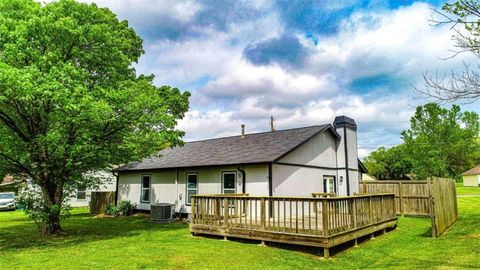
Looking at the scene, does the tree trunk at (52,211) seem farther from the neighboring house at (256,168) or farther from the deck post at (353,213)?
the deck post at (353,213)

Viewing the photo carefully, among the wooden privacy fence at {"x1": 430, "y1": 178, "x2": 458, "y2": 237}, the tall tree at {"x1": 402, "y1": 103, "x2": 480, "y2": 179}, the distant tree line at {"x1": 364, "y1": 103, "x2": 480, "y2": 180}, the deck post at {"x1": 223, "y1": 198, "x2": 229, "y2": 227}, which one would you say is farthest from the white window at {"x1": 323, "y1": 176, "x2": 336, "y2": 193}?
the tall tree at {"x1": 402, "y1": 103, "x2": 480, "y2": 179}

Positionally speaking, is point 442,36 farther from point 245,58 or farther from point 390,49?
point 245,58

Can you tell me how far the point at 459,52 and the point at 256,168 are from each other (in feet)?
28.3

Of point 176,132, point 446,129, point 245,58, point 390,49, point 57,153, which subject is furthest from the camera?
point 446,129

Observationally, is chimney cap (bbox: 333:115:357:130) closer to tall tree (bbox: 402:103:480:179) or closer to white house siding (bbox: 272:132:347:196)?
white house siding (bbox: 272:132:347:196)

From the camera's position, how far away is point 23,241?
10883mm

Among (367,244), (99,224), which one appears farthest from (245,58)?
(367,244)

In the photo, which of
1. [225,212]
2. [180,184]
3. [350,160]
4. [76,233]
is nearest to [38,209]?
[76,233]

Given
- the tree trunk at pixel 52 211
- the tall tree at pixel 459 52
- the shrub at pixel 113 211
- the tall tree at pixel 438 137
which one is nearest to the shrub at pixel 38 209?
the tree trunk at pixel 52 211

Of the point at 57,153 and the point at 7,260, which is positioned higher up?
the point at 57,153

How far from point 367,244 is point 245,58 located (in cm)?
1349

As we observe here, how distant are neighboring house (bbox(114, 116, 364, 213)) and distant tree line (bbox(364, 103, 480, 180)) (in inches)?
1273

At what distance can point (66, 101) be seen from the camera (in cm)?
967

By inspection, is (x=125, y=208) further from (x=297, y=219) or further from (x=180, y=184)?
(x=297, y=219)
